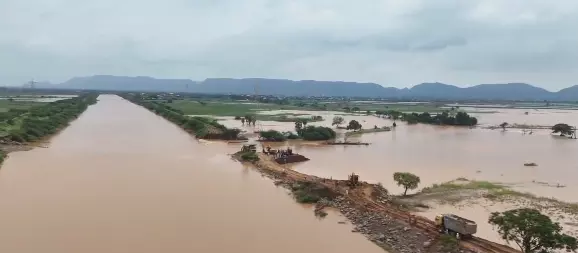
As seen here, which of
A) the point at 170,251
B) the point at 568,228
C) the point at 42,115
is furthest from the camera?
the point at 42,115

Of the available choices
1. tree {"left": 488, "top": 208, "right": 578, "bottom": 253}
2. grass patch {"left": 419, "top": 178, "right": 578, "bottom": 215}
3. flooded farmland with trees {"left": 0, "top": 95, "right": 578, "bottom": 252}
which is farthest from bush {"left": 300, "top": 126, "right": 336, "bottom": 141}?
tree {"left": 488, "top": 208, "right": 578, "bottom": 253}

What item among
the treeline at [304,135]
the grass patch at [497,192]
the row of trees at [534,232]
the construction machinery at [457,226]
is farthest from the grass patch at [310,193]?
the treeline at [304,135]

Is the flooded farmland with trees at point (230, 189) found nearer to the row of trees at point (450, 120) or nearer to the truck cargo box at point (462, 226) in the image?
the truck cargo box at point (462, 226)

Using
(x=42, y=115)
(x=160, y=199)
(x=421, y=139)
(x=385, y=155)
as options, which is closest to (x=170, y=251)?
(x=160, y=199)

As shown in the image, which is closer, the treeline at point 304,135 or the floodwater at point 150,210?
the floodwater at point 150,210

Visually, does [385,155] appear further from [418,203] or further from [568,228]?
[568,228]

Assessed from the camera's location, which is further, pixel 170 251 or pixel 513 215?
pixel 170 251

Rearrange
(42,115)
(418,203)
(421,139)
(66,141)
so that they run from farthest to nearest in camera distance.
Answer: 1. (42,115)
2. (421,139)
3. (66,141)
4. (418,203)
